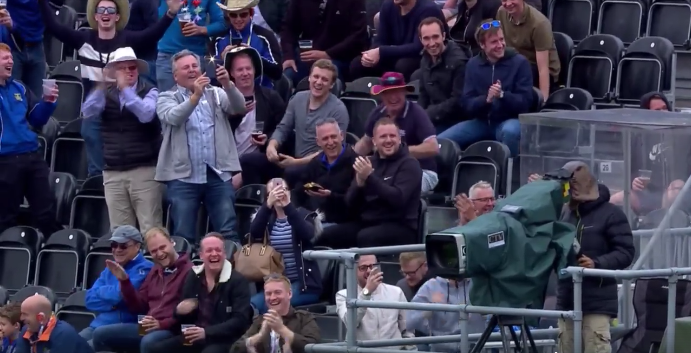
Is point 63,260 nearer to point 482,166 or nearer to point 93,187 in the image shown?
point 93,187

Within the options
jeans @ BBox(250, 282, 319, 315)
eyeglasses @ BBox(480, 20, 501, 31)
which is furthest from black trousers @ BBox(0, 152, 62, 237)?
eyeglasses @ BBox(480, 20, 501, 31)

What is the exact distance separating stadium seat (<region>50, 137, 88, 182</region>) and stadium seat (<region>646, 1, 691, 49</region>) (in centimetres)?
465

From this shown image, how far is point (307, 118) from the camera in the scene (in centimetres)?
1188

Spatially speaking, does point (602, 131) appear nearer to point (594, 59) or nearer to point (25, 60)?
point (594, 59)

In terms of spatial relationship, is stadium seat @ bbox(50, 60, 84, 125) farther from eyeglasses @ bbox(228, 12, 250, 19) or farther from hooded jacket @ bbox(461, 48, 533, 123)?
hooded jacket @ bbox(461, 48, 533, 123)

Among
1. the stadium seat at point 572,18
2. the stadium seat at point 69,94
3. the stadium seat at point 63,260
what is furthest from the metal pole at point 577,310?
the stadium seat at point 69,94

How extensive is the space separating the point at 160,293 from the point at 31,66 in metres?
3.57

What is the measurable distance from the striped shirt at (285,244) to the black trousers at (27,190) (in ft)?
8.05

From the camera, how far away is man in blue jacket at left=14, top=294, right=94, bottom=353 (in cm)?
1071

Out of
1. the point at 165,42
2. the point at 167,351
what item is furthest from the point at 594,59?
the point at 167,351

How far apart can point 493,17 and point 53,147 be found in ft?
12.0

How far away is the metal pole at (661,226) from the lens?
955 centimetres

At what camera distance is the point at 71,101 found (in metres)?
14.1

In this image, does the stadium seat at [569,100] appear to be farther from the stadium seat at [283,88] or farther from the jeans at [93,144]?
the jeans at [93,144]
